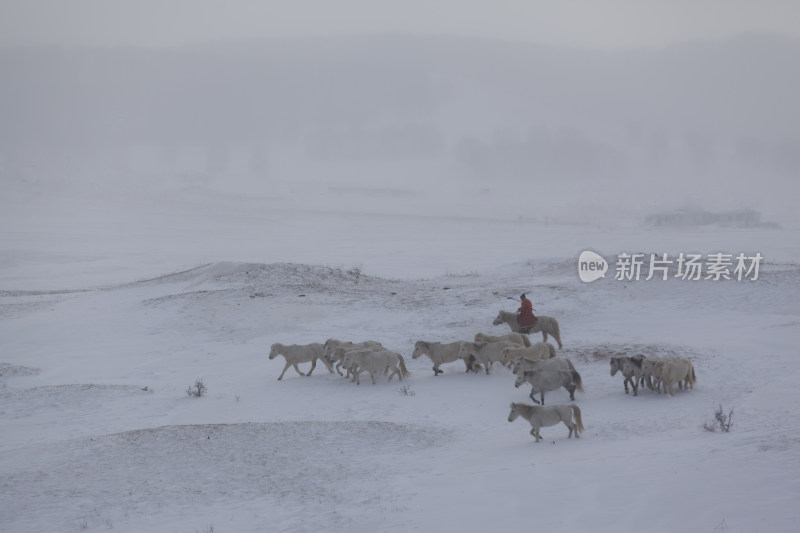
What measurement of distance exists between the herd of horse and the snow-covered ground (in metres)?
0.38

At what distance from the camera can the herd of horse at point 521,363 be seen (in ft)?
50.7

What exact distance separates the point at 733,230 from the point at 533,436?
82031mm

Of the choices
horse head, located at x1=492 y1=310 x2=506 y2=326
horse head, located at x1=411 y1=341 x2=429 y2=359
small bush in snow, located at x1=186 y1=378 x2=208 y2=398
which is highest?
horse head, located at x1=492 y1=310 x2=506 y2=326

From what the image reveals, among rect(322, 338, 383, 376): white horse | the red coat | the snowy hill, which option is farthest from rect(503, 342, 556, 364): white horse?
rect(322, 338, 383, 376): white horse

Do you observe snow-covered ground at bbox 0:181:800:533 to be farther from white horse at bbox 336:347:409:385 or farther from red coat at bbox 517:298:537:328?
red coat at bbox 517:298:537:328

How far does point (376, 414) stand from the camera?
15.7m

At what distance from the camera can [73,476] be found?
473 inches

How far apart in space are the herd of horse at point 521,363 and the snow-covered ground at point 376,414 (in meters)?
0.38

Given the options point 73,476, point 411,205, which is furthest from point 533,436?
point 411,205

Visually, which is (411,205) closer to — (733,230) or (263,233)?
(263,233)

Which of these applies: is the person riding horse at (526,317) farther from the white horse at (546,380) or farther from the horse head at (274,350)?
the horse head at (274,350)

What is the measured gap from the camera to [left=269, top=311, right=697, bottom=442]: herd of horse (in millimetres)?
15445

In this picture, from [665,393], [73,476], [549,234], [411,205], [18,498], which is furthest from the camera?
[411,205]

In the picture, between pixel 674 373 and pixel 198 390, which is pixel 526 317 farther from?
pixel 198 390
